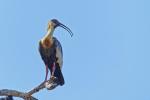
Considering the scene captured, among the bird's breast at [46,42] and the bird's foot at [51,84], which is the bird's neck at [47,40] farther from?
the bird's foot at [51,84]

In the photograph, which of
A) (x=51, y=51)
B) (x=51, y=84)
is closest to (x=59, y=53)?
(x=51, y=51)

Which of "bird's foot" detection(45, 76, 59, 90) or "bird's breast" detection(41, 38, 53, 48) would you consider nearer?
"bird's foot" detection(45, 76, 59, 90)

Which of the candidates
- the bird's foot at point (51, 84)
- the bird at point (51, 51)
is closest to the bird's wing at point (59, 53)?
the bird at point (51, 51)

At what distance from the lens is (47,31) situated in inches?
752

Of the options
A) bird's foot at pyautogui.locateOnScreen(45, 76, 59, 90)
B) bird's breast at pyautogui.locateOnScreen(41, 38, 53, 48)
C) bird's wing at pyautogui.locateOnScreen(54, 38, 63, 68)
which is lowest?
bird's foot at pyautogui.locateOnScreen(45, 76, 59, 90)

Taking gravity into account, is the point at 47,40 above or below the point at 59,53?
above

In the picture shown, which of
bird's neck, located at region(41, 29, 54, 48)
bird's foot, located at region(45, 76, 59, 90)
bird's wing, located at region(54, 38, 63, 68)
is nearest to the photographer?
bird's foot, located at region(45, 76, 59, 90)

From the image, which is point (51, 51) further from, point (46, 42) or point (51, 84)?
point (51, 84)

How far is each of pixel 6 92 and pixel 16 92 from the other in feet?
0.62

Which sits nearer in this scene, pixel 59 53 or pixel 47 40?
pixel 59 53

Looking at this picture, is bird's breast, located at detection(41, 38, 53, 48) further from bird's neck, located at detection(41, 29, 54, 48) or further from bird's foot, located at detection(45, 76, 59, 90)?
bird's foot, located at detection(45, 76, 59, 90)

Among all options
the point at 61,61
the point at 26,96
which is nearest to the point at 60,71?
the point at 61,61

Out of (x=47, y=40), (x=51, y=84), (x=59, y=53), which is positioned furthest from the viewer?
(x=47, y=40)

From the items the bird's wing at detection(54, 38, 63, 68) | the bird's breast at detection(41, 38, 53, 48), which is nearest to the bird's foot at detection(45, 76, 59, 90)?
the bird's wing at detection(54, 38, 63, 68)
